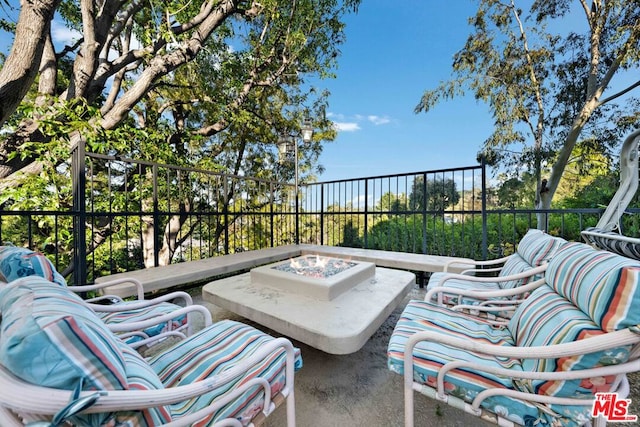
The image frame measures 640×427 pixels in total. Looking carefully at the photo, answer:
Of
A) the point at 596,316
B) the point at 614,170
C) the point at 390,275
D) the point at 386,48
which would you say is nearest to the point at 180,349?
the point at 596,316

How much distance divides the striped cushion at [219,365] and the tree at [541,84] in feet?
28.4

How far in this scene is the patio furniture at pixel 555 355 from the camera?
85 cm

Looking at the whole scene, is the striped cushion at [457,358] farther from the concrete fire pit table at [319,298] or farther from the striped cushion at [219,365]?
the striped cushion at [219,365]

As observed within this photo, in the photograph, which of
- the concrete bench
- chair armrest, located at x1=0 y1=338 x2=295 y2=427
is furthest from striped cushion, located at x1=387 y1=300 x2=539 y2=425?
the concrete bench

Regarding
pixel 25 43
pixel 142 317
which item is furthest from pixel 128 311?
pixel 25 43

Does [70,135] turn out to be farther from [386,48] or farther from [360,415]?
[386,48]

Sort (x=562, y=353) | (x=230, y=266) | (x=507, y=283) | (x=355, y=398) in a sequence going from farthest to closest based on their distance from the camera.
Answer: (x=230, y=266), (x=507, y=283), (x=355, y=398), (x=562, y=353)

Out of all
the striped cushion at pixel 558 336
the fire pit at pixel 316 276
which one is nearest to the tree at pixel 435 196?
the fire pit at pixel 316 276

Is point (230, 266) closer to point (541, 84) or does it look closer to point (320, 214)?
point (320, 214)

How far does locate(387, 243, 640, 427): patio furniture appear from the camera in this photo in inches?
33.3

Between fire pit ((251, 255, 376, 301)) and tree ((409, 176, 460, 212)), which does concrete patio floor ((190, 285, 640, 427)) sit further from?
tree ((409, 176, 460, 212))

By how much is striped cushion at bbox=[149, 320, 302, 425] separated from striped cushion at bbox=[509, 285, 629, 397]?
1047 millimetres

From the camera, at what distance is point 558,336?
99 cm

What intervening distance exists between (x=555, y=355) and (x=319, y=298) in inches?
54.7
